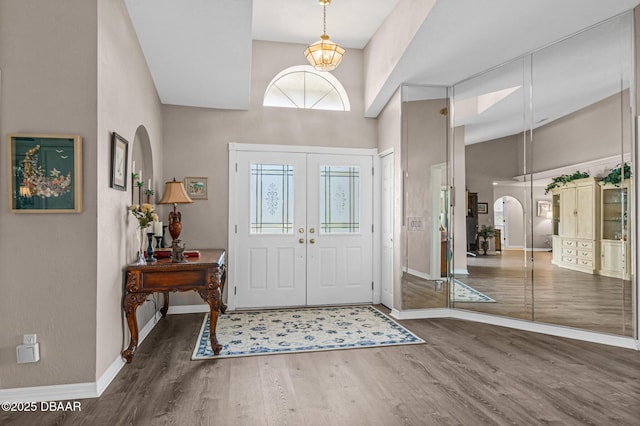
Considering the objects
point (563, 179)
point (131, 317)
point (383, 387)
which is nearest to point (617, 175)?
point (563, 179)

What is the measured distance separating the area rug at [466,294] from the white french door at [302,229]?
1.17 metres

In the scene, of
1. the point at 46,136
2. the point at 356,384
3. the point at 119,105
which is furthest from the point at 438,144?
the point at 46,136

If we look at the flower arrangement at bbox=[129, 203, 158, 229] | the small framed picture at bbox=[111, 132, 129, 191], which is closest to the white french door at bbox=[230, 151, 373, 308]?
the flower arrangement at bbox=[129, 203, 158, 229]

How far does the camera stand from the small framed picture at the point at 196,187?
5.00 metres

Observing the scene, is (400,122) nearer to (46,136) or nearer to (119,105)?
(119,105)

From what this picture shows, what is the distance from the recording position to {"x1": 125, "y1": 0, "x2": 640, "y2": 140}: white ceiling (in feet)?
11.0

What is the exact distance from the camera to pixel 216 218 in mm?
5047

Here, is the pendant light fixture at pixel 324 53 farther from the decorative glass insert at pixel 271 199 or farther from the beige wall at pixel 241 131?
the decorative glass insert at pixel 271 199

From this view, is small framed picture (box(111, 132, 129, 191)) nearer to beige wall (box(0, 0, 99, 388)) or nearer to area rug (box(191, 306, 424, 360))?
beige wall (box(0, 0, 99, 388))

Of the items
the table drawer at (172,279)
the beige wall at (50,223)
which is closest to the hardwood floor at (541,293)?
the table drawer at (172,279)

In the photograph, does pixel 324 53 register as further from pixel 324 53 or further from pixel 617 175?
pixel 617 175

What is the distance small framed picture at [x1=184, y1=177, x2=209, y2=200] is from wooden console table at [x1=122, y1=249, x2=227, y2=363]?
1.63 metres

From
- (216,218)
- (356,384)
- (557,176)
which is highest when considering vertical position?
(557,176)

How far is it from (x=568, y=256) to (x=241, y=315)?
3.64 meters
